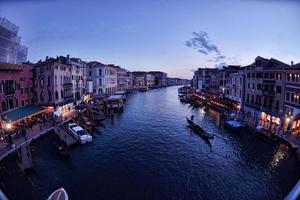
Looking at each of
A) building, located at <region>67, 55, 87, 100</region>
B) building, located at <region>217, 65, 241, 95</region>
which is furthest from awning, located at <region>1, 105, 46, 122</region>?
building, located at <region>217, 65, 241, 95</region>

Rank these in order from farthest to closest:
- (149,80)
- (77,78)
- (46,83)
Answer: (149,80) → (77,78) → (46,83)

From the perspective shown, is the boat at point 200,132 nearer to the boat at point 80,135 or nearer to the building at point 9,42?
the boat at point 80,135

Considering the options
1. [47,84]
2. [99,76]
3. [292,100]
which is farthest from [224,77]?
[47,84]

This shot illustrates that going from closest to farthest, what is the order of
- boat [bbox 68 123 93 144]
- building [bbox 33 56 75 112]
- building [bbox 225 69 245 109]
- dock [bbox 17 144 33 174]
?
dock [bbox 17 144 33 174]
boat [bbox 68 123 93 144]
building [bbox 33 56 75 112]
building [bbox 225 69 245 109]

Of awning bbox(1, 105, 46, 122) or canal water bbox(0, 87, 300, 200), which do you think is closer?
canal water bbox(0, 87, 300, 200)

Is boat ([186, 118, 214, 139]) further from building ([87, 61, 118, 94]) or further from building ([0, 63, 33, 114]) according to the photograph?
building ([87, 61, 118, 94])

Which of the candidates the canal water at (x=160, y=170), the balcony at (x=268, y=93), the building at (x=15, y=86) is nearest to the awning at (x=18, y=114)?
the building at (x=15, y=86)

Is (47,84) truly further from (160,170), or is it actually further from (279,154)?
(279,154)
